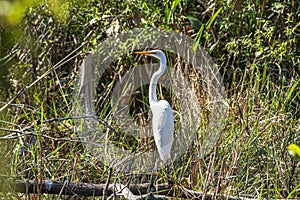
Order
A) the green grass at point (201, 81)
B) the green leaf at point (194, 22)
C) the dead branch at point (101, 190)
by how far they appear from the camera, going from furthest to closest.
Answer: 1. the green leaf at point (194, 22)
2. the green grass at point (201, 81)
3. the dead branch at point (101, 190)

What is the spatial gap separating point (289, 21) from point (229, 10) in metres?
0.44

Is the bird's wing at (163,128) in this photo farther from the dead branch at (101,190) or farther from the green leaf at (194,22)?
the green leaf at (194,22)

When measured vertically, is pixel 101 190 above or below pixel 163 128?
below

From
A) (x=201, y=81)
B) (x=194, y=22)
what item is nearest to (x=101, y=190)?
(x=201, y=81)

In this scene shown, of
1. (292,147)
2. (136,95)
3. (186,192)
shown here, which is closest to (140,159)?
(186,192)

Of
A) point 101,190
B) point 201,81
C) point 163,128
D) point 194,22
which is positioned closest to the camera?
point 101,190

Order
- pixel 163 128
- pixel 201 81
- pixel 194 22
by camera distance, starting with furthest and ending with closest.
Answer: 1. pixel 194 22
2. pixel 201 81
3. pixel 163 128

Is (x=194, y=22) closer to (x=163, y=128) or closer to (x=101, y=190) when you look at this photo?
(x=163, y=128)

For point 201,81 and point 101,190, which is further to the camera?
point 201,81

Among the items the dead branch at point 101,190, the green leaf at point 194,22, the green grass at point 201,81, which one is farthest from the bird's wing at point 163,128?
the green leaf at point 194,22

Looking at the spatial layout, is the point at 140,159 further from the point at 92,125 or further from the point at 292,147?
the point at 292,147

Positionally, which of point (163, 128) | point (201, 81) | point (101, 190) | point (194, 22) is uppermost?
point (194, 22)

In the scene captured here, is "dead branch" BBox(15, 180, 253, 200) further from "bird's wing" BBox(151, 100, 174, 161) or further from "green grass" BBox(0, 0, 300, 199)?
"bird's wing" BBox(151, 100, 174, 161)

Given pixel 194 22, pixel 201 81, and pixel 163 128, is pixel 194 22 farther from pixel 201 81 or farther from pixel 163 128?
pixel 163 128
